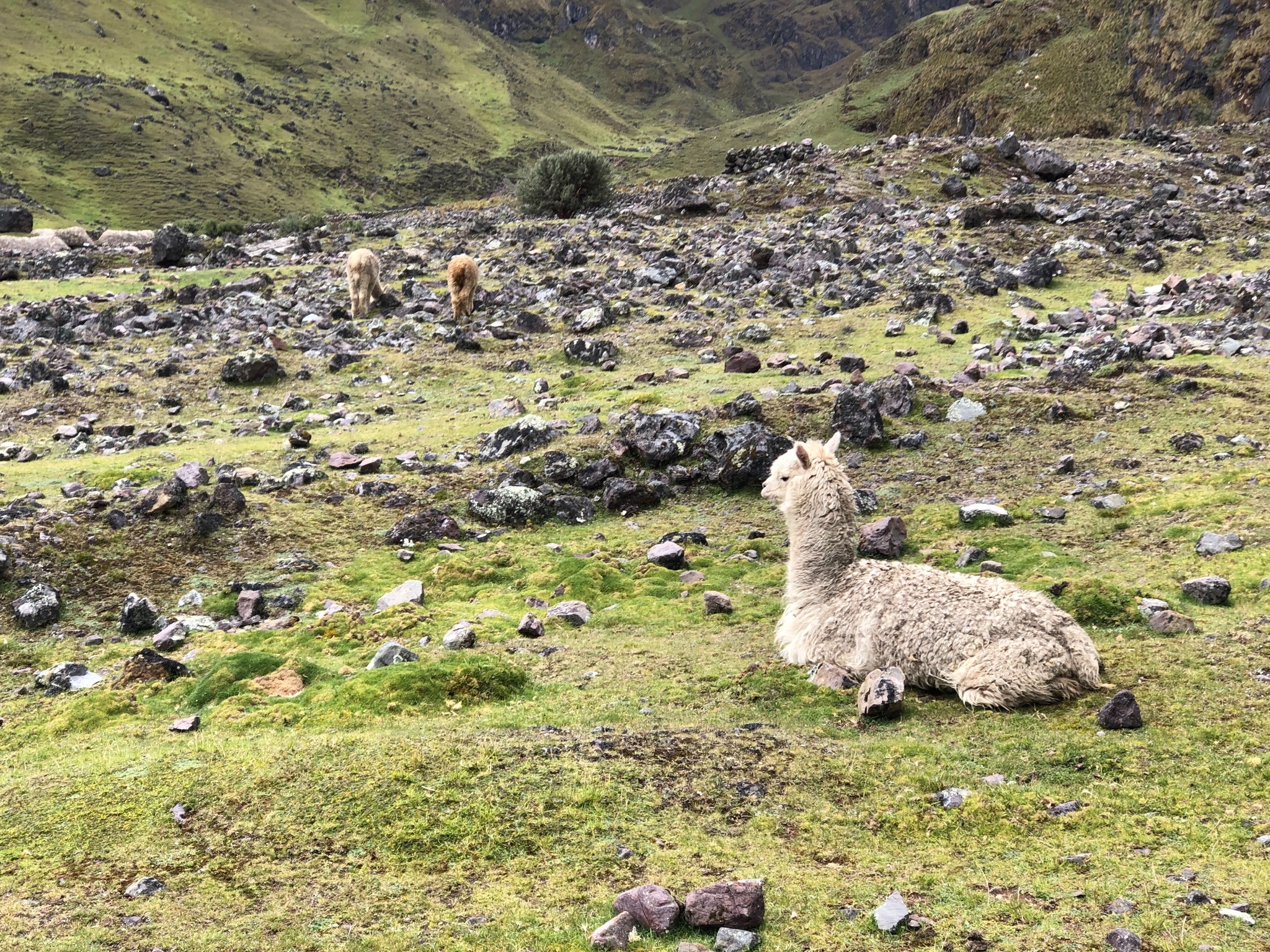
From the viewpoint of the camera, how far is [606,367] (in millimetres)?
19844

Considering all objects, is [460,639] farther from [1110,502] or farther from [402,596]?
[1110,502]

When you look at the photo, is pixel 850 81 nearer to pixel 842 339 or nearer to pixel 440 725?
pixel 842 339

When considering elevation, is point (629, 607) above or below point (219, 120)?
below

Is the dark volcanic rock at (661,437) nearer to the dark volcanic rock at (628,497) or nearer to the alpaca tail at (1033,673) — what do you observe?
the dark volcanic rock at (628,497)

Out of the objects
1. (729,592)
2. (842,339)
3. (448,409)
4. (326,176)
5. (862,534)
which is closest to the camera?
(729,592)

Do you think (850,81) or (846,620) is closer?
(846,620)

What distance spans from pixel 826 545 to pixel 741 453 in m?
5.07

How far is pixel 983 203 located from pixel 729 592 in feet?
75.8

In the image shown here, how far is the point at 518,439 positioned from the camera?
48.6 feet

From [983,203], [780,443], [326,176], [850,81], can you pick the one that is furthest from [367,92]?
[780,443]

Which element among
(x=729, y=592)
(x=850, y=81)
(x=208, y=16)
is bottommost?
(x=729, y=592)

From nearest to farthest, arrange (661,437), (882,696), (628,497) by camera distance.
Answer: (882,696)
(628,497)
(661,437)

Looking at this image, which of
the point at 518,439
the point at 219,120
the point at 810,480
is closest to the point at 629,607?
the point at 810,480

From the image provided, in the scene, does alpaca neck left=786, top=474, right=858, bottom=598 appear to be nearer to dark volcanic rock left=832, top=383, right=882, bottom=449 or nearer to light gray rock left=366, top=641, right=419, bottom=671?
light gray rock left=366, top=641, right=419, bottom=671
